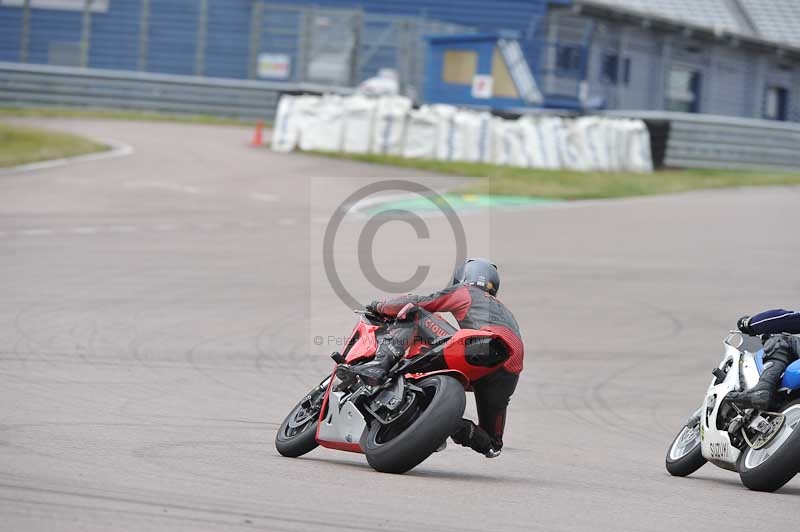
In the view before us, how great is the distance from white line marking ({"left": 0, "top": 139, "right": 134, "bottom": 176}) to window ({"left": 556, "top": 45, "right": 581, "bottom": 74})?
52.0ft

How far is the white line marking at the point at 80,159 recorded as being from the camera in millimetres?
25234

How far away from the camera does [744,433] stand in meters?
6.96

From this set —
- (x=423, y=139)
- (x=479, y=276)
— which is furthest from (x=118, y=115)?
(x=479, y=276)

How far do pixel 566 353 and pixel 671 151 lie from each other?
64.2 ft

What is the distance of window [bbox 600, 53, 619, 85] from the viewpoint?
138ft

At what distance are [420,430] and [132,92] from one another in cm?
3122

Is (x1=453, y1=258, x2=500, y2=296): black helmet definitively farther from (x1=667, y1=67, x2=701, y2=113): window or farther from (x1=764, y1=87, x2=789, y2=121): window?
(x1=764, y1=87, x2=789, y2=121): window

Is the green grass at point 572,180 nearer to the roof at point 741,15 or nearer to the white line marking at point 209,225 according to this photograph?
the white line marking at point 209,225

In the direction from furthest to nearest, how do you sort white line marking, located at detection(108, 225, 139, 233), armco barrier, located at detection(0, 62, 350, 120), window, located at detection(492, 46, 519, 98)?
window, located at detection(492, 46, 519, 98)
armco barrier, located at detection(0, 62, 350, 120)
white line marking, located at detection(108, 225, 139, 233)

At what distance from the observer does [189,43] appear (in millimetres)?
45031

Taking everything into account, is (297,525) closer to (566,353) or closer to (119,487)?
(119,487)

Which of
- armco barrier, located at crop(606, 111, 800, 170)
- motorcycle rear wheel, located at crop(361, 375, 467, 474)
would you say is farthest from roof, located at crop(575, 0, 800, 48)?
motorcycle rear wheel, located at crop(361, 375, 467, 474)

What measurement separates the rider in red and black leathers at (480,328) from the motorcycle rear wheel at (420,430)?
309 millimetres

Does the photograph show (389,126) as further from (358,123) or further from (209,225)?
(209,225)
